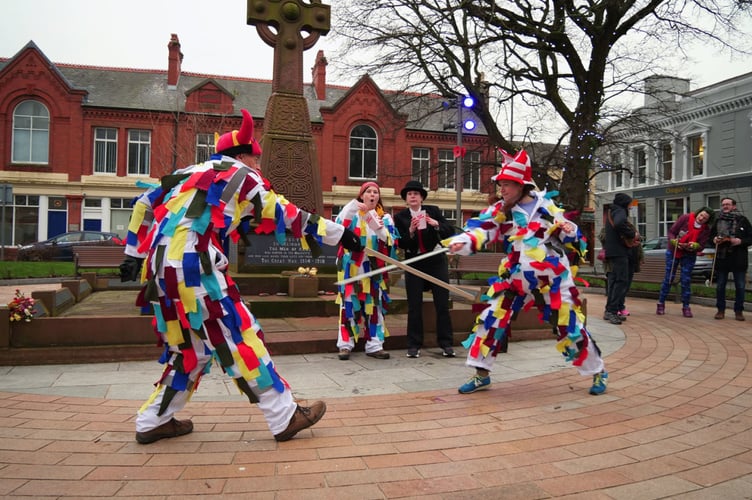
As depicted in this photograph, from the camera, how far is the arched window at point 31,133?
95.1 ft

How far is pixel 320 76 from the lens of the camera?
1335 inches

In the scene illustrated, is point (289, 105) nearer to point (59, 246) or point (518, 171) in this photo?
point (518, 171)

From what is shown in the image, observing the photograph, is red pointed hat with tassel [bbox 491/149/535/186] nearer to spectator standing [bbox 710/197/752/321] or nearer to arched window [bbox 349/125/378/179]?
spectator standing [bbox 710/197/752/321]

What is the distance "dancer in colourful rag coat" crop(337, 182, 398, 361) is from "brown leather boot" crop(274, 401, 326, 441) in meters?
2.34

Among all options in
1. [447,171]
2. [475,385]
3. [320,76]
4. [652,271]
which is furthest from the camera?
[320,76]

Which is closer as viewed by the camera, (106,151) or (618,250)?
(618,250)

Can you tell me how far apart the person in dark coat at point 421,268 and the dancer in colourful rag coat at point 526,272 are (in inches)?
50.6

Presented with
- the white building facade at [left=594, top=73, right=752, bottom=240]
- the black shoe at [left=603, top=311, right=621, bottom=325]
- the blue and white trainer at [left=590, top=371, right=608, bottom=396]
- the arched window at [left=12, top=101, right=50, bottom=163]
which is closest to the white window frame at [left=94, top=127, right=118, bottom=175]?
the arched window at [left=12, top=101, right=50, bottom=163]

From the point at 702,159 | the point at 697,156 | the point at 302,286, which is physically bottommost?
the point at 302,286

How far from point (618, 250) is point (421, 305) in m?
4.25

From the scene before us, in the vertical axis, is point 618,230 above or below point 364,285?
above

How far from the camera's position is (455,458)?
10.6ft

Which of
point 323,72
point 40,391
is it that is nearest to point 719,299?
point 40,391

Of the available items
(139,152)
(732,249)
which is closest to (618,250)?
(732,249)
